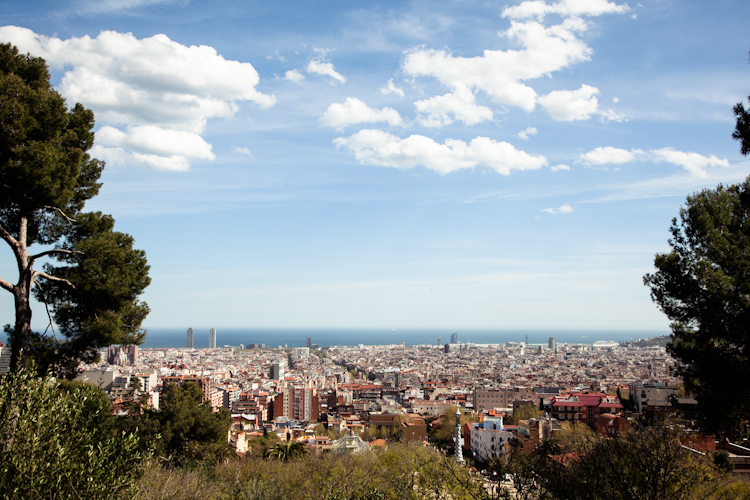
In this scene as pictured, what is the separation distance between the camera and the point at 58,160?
490 cm

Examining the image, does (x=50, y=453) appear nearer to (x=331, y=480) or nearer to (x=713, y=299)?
(x=331, y=480)

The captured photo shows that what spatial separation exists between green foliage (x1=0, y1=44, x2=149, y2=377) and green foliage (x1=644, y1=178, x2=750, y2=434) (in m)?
6.21

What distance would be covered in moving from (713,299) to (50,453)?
20.7 feet

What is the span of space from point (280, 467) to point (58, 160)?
6.40 m

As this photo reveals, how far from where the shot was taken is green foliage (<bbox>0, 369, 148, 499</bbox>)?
2.96 meters

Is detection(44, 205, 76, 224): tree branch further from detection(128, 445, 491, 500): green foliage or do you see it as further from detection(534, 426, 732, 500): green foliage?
detection(534, 426, 732, 500): green foliage

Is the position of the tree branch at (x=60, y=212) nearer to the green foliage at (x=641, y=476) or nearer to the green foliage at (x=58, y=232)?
the green foliage at (x=58, y=232)

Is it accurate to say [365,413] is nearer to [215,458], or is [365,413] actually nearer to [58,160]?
[215,458]

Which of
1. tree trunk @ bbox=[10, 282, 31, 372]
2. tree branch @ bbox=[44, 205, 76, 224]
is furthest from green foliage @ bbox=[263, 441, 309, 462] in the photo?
tree branch @ bbox=[44, 205, 76, 224]

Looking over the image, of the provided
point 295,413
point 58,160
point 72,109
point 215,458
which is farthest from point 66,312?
point 295,413

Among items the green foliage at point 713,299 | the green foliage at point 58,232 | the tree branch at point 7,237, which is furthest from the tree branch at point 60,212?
the green foliage at point 713,299

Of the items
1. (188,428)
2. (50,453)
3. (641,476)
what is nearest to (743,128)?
(641,476)

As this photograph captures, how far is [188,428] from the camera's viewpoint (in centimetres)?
1004

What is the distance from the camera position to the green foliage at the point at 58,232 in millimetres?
4781
